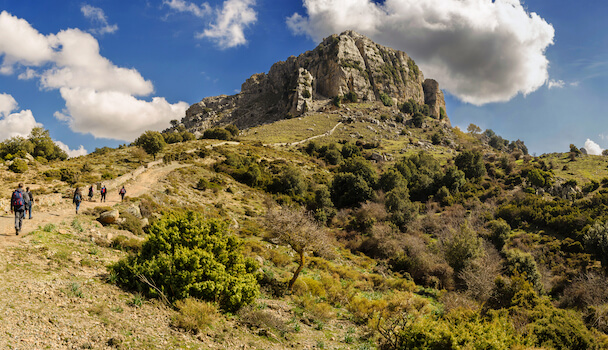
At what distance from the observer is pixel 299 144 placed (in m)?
79.5

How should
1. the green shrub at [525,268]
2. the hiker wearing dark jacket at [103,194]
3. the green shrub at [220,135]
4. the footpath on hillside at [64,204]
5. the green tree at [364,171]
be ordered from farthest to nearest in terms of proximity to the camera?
1. the green shrub at [220,135]
2. the green tree at [364,171]
3. the green shrub at [525,268]
4. the hiker wearing dark jacket at [103,194]
5. the footpath on hillside at [64,204]

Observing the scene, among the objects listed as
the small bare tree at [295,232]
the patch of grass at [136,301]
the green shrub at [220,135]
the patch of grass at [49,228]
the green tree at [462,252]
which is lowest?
the green tree at [462,252]

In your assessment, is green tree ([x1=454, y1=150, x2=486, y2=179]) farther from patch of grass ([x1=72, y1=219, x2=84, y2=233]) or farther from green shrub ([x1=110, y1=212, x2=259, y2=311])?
patch of grass ([x1=72, y1=219, x2=84, y2=233])

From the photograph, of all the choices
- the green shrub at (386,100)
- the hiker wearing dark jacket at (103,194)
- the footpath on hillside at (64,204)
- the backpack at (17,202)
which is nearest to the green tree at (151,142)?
the footpath on hillside at (64,204)

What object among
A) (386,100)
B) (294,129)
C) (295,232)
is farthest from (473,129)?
(295,232)

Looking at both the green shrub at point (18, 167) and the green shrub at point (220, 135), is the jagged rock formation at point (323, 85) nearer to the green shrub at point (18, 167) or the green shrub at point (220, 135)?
the green shrub at point (220, 135)

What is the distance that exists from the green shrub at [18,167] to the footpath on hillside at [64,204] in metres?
12.8

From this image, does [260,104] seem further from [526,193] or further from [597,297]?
[597,297]

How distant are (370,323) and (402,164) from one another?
A: 51.5 meters

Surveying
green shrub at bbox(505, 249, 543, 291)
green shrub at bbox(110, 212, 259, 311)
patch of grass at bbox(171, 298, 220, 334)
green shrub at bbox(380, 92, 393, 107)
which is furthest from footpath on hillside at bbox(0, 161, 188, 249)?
green shrub at bbox(380, 92, 393, 107)

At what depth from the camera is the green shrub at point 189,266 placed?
919cm

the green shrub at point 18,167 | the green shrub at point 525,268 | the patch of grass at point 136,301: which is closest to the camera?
the patch of grass at point 136,301

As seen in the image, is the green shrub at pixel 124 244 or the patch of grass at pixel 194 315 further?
the green shrub at pixel 124 244

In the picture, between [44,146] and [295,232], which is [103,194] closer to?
[295,232]
